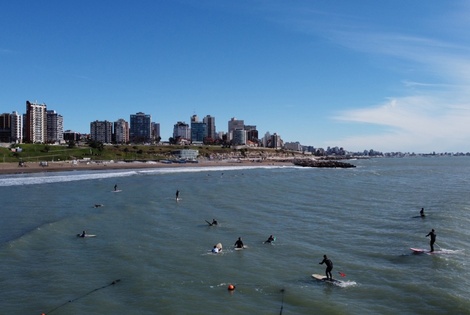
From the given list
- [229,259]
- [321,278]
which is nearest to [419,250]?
[321,278]

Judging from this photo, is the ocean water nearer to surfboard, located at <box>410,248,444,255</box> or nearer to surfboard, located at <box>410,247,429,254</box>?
surfboard, located at <box>410,248,444,255</box>

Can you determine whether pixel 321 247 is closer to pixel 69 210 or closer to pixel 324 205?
pixel 324 205

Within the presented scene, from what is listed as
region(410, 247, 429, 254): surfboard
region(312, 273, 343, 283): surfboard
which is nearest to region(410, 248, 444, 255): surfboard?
region(410, 247, 429, 254): surfboard

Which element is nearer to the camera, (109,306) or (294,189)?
(109,306)

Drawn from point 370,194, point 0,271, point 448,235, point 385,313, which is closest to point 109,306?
point 0,271

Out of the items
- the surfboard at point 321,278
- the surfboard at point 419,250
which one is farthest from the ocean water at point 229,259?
the surfboard at point 419,250

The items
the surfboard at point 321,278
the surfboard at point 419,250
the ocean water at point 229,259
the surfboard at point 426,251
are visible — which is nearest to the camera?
the ocean water at point 229,259

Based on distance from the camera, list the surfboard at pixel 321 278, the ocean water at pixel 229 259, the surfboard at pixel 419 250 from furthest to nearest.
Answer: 1. the surfboard at pixel 419 250
2. the surfboard at pixel 321 278
3. the ocean water at pixel 229 259

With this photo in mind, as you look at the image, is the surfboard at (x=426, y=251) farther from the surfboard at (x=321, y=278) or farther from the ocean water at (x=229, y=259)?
the surfboard at (x=321, y=278)
